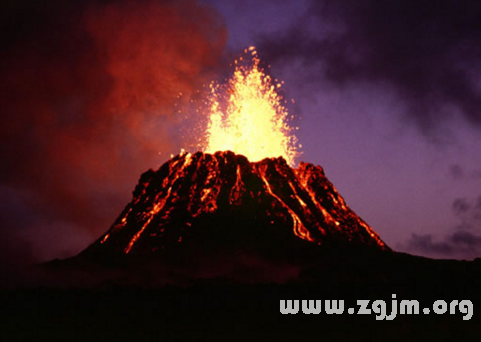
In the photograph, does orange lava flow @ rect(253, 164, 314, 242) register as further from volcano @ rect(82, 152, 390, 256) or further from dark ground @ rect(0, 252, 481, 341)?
dark ground @ rect(0, 252, 481, 341)

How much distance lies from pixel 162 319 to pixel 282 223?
31.0 m

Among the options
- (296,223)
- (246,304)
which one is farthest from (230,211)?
(246,304)

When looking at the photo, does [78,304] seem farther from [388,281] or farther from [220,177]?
[388,281]

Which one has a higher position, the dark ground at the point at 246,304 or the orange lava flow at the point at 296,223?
the orange lava flow at the point at 296,223

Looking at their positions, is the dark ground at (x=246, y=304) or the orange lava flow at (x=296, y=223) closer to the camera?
the dark ground at (x=246, y=304)

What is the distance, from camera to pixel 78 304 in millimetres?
121500

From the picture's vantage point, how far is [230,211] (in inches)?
4973

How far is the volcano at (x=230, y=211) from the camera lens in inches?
4808

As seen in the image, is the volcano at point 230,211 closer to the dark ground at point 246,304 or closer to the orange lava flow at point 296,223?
the orange lava flow at point 296,223

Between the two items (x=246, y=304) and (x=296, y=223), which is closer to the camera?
(x=246, y=304)

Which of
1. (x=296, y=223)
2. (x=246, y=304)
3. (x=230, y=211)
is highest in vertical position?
(x=230, y=211)

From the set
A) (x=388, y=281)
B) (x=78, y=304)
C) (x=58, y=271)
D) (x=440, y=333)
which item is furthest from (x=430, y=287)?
(x=58, y=271)

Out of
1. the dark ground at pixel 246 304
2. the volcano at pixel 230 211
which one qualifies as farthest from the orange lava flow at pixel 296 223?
the dark ground at pixel 246 304

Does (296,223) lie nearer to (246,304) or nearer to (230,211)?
(230,211)
